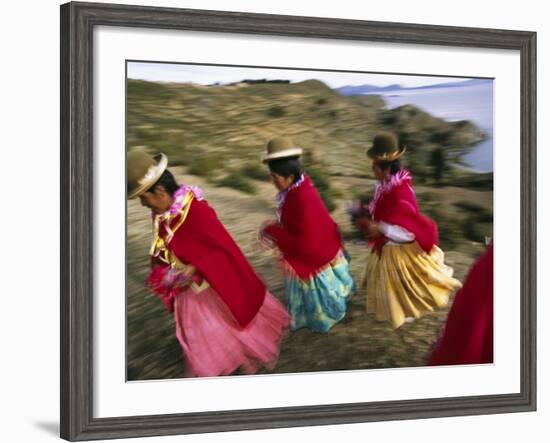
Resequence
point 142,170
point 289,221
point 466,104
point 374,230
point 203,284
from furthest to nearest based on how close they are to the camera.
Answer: point 466,104, point 374,230, point 289,221, point 203,284, point 142,170

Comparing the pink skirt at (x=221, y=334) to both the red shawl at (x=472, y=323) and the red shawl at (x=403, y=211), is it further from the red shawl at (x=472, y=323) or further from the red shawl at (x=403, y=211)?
the red shawl at (x=472, y=323)

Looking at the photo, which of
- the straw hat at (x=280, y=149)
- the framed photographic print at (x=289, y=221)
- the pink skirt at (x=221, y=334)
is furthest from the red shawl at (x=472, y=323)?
the straw hat at (x=280, y=149)

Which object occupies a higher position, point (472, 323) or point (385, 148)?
point (385, 148)

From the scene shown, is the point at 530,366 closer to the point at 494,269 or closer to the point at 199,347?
the point at 494,269

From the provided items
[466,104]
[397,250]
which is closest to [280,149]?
[397,250]

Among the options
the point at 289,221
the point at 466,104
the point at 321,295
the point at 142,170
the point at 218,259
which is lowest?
the point at 321,295

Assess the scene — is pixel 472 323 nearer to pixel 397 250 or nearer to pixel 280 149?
pixel 397 250

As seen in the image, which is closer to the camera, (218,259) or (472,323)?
(218,259)

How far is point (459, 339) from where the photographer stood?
457cm

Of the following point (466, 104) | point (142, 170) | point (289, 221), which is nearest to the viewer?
point (142, 170)

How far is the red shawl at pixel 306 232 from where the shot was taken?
430 cm

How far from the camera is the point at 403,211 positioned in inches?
176

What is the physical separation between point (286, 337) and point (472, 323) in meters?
0.66

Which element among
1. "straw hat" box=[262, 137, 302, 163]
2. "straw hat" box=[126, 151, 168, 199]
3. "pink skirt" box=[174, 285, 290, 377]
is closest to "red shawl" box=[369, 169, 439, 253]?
"straw hat" box=[262, 137, 302, 163]
